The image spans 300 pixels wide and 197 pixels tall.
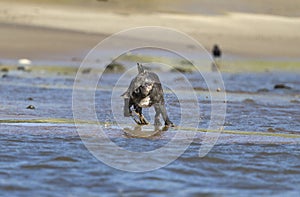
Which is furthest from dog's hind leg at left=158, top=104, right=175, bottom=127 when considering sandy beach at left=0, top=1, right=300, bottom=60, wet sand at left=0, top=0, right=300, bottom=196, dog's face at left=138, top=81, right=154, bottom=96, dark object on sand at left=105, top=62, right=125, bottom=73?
sandy beach at left=0, top=1, right=300, bottom=60

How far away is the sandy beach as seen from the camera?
93.2 feet

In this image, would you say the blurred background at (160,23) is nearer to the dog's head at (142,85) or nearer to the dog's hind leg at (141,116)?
the dog's hind leg at (141,116)

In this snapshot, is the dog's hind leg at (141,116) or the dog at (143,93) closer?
the dog at (143,93)

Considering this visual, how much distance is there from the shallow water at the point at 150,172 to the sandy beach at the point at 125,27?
15.0 metres

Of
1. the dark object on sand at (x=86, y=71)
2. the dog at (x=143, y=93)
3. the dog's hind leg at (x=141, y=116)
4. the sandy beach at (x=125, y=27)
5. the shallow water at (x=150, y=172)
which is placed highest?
the sandy beach at (x=125, y=27)

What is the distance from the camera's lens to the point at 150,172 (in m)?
7.64

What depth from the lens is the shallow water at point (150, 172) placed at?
6996 millimetres

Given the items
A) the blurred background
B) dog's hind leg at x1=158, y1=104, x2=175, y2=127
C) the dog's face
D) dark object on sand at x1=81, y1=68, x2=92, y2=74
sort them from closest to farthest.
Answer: the dog's face, dog's hind leg at x1=158, y1=104, x2=175, y2=127, dark object on sand at x1=81, y1=68, x2=92, y2=74, the blurred background

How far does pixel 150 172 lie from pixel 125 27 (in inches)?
917

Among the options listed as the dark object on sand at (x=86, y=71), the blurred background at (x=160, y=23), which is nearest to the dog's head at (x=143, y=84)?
the dark object on sand at (x=86, y=71)

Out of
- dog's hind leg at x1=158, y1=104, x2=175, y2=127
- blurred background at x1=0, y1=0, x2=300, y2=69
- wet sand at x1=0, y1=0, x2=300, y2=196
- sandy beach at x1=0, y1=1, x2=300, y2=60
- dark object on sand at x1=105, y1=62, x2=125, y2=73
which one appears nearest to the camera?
wet sand at x1=0, y1=0, x2=300, y2=196

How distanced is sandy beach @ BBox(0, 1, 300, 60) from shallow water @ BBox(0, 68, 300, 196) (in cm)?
1502

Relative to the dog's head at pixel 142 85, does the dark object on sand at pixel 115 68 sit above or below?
above

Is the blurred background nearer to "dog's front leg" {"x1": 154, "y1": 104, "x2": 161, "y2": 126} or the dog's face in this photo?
"dog's front leg" {"x1": 154, "y1": 104, "x2": 161, "y2": 126}
